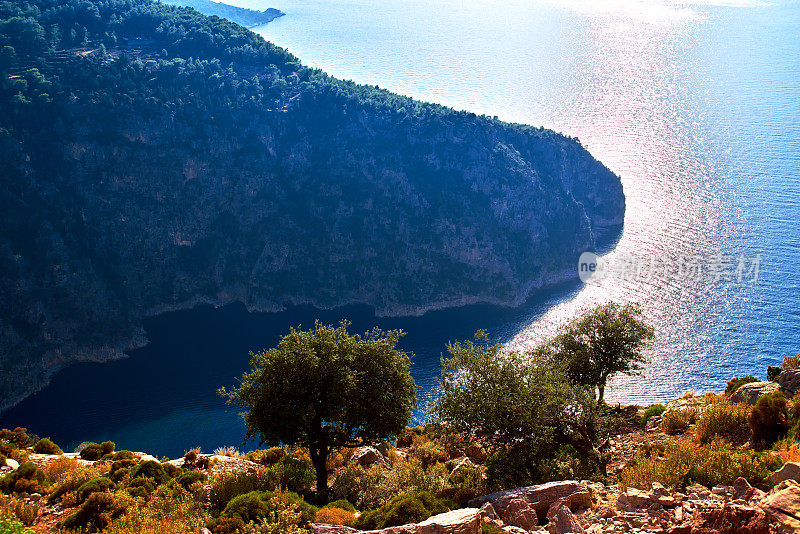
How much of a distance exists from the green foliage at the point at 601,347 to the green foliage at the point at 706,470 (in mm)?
20396

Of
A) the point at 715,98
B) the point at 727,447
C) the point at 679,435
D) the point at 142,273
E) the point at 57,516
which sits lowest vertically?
the point at 142,273

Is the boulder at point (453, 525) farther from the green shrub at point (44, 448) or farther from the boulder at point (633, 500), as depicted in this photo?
the green shrub at point (44, 448)

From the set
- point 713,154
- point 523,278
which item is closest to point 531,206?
point 523,278

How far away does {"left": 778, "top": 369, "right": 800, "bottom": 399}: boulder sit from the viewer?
3881 centimetres

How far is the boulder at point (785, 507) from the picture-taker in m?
19.8

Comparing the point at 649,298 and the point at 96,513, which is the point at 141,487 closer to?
the point at 96,513

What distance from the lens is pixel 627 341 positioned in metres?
51.3

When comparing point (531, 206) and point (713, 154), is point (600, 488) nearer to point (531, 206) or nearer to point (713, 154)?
point (531, 206)

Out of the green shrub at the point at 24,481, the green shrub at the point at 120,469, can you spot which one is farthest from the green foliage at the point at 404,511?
the green shrub at the point at 24,481

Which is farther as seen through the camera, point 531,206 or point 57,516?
point 531,206

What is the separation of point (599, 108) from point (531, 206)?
58.3 meters

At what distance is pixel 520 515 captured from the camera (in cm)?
2661

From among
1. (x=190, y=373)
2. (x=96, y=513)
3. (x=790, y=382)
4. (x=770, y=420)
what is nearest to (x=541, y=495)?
(x=770, y=420)

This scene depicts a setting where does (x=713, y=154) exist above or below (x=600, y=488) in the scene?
above
